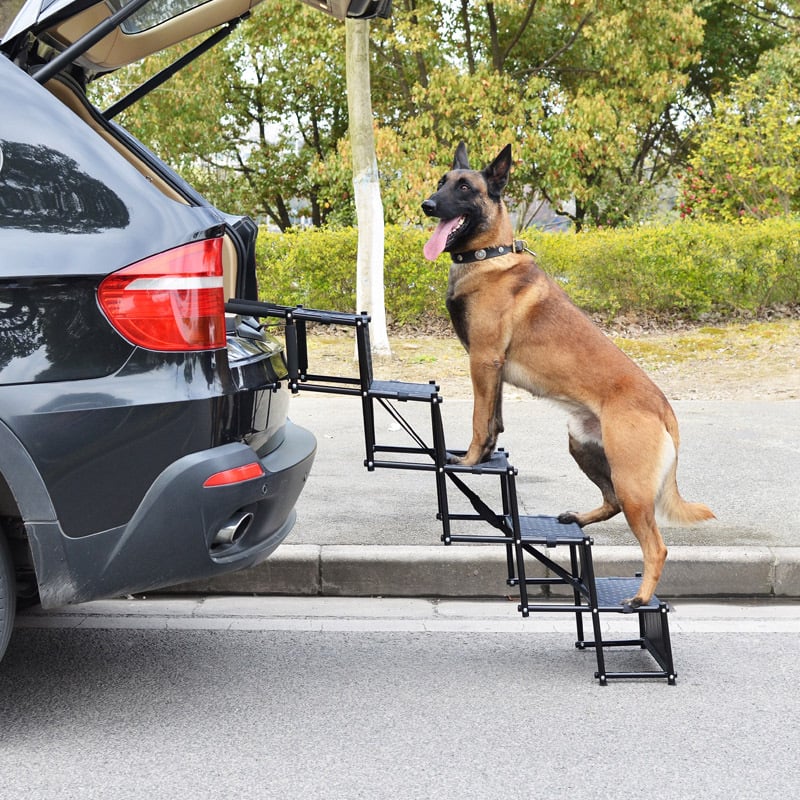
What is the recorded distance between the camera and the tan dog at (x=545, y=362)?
3.79m

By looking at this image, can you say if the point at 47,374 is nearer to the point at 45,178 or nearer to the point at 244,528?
the point at 45,178

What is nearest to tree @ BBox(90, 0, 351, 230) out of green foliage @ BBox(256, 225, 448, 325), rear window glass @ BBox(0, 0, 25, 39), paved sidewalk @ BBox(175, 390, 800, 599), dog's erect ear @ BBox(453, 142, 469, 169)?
green foliage @ BBox(256, 225, 448, 325)

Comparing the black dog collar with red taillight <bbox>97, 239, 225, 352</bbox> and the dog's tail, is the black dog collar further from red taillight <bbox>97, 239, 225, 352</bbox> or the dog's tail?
red taillight <bbox>97, 239, 225, 352</bbox>

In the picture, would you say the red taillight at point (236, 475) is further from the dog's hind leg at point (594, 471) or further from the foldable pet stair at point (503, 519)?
the dog's hind leg at point (594, 471)

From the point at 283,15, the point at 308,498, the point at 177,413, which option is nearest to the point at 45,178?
the point at 177,413

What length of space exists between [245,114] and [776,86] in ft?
35.9

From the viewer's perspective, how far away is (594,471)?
417cm

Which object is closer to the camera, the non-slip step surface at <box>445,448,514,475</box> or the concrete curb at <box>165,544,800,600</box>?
the non-slip step surface at <box>445,448,514,475</box>

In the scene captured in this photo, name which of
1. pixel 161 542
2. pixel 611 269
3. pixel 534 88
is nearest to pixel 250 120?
pixel 534 88

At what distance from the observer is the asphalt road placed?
3.01m

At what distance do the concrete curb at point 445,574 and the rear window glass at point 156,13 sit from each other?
2256 millimetres

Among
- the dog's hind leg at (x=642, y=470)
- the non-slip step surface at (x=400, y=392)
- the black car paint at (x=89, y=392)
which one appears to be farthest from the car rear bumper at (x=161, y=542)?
the dog's hind leg at (x=642, y=470)

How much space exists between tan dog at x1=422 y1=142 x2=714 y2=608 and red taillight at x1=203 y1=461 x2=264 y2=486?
0.99 m

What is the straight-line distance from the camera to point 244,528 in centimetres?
333
